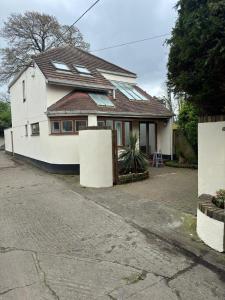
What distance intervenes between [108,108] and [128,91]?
468 cm

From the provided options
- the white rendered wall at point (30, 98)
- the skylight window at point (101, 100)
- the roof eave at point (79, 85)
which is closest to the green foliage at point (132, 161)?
the skylight window at point (101, 100)

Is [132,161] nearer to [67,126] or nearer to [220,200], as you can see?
[67,126]

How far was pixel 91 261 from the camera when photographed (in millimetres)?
4059

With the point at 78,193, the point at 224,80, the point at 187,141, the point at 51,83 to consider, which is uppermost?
the point at 51,83

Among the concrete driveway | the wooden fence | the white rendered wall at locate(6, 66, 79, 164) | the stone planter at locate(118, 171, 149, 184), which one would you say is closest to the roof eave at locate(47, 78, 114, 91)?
the white rendered wall at locate(6, 66, 79, 164)

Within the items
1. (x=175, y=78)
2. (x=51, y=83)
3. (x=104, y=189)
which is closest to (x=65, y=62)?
(x=51, y=83)

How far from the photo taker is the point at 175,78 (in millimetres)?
5664

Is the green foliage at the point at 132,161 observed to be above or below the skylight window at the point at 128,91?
below

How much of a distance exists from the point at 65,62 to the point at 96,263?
13452 millimetres

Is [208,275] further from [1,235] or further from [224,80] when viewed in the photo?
[1,235]

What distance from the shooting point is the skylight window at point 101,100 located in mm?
13552

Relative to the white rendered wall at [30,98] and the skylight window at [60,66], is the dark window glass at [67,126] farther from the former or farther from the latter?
the skylight window at [60,66]

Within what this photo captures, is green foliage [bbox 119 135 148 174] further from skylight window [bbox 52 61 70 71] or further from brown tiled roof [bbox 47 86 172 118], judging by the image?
A: skylight window [bbox 52 61 70 71]

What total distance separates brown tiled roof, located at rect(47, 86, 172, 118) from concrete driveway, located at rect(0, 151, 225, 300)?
20.2ft
